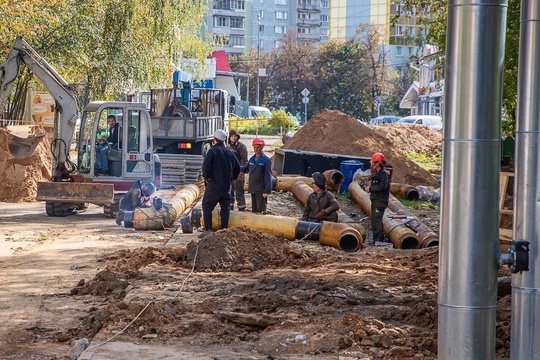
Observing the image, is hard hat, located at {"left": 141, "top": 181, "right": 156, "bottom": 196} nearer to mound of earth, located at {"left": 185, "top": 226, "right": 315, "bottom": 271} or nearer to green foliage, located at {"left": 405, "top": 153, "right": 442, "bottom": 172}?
mound of earth, located at {"left": 185, "top": 226, "right": 315, "bottom": 271}

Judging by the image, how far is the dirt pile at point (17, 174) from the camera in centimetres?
2572

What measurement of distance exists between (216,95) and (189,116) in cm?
207

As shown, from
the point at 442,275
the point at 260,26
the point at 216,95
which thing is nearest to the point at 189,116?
the point at 216,95

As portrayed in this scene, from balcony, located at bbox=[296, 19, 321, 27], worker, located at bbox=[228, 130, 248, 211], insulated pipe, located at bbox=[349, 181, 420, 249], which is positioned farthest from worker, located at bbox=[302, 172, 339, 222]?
balcony, located at bbox=[296, 19, 321, 27]

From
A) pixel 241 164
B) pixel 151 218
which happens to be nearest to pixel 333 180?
pixel 241 164

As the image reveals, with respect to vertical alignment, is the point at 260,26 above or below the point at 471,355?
above

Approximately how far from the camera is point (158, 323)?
987 centimetres

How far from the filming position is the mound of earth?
45.9 feet

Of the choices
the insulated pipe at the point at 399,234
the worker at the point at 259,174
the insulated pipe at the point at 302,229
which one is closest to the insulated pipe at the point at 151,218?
Result: the worker at the point at 259,174

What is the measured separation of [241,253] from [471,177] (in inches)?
309

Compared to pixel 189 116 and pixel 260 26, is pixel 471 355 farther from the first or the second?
pixel 260 26

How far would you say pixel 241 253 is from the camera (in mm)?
14297

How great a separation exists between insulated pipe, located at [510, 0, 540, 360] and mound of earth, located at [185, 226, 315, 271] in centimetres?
665

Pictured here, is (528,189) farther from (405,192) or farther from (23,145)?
(23,145)
